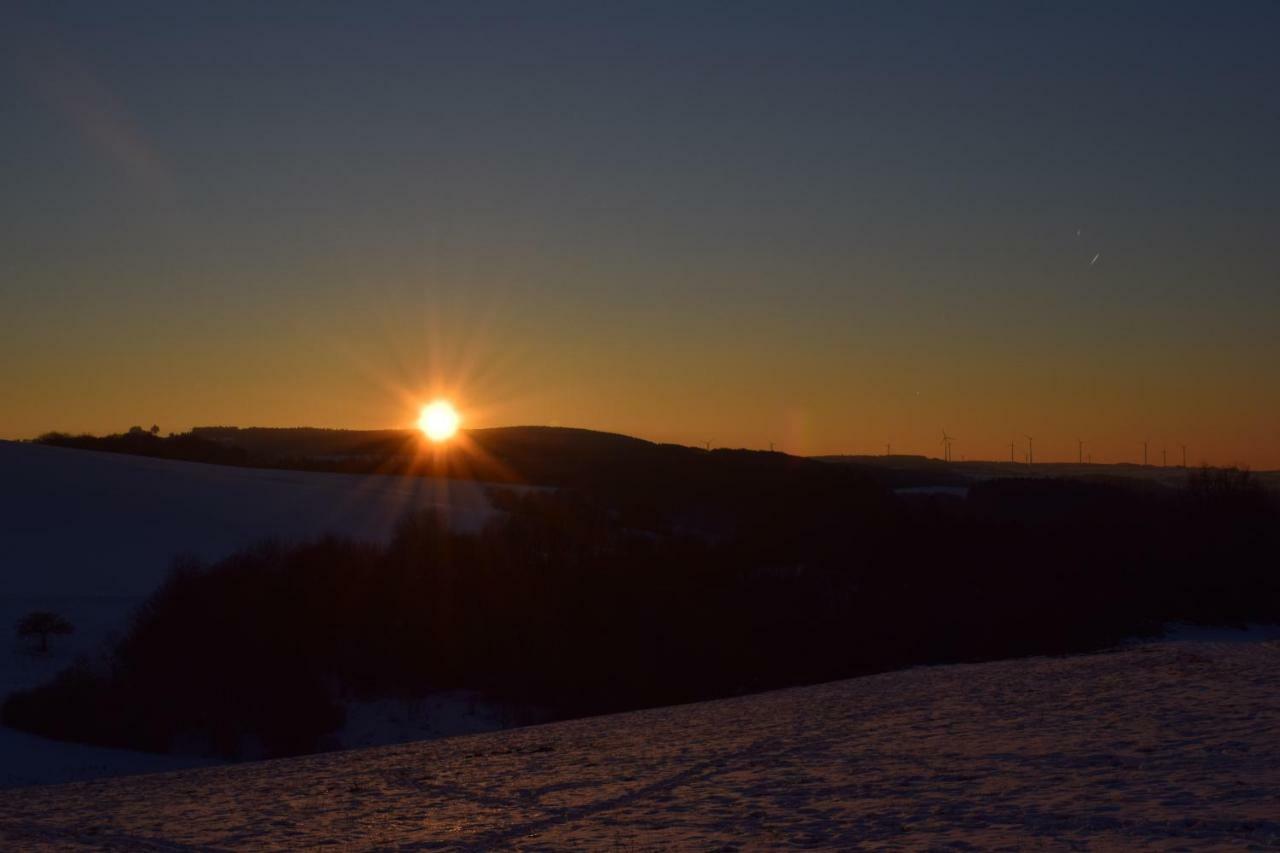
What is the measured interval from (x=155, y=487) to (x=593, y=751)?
37688 millimetres

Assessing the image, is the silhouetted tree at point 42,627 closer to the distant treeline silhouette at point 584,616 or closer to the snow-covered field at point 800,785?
the distant treeline silhouette at point 584,616

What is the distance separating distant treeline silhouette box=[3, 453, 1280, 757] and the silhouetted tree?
153 centimetres

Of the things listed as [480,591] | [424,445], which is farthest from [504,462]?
[480,591]

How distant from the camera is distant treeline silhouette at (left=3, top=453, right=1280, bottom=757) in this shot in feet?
76.5

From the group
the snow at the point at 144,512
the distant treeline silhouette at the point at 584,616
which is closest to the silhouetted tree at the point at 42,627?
the distant treeline silhouette at the point at 584,616

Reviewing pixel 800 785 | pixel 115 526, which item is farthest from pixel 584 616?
pixel 800 785

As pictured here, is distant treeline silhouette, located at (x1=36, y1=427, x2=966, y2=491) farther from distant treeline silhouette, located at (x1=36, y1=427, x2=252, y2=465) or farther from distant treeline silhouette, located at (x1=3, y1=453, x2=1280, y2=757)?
distant treeline silhouette, located at (x1=3, y1=453, x2=1280, y2=757)

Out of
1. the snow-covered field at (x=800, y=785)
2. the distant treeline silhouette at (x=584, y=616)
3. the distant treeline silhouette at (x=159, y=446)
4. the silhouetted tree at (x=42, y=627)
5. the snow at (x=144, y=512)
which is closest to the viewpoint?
the snow-covered field at (x=800, y=785)

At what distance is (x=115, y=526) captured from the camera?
40188mm

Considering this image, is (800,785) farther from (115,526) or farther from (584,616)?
(115,526)

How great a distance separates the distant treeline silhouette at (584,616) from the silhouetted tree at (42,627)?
1.53 meters

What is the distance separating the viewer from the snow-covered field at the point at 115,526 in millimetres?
23156

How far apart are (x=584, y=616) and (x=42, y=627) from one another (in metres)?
11.5

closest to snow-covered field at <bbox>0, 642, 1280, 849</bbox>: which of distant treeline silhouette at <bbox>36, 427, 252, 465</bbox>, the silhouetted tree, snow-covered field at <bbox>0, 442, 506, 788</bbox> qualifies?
snow-covered field at <bbox>0, 442, 506, 788</bbox>
